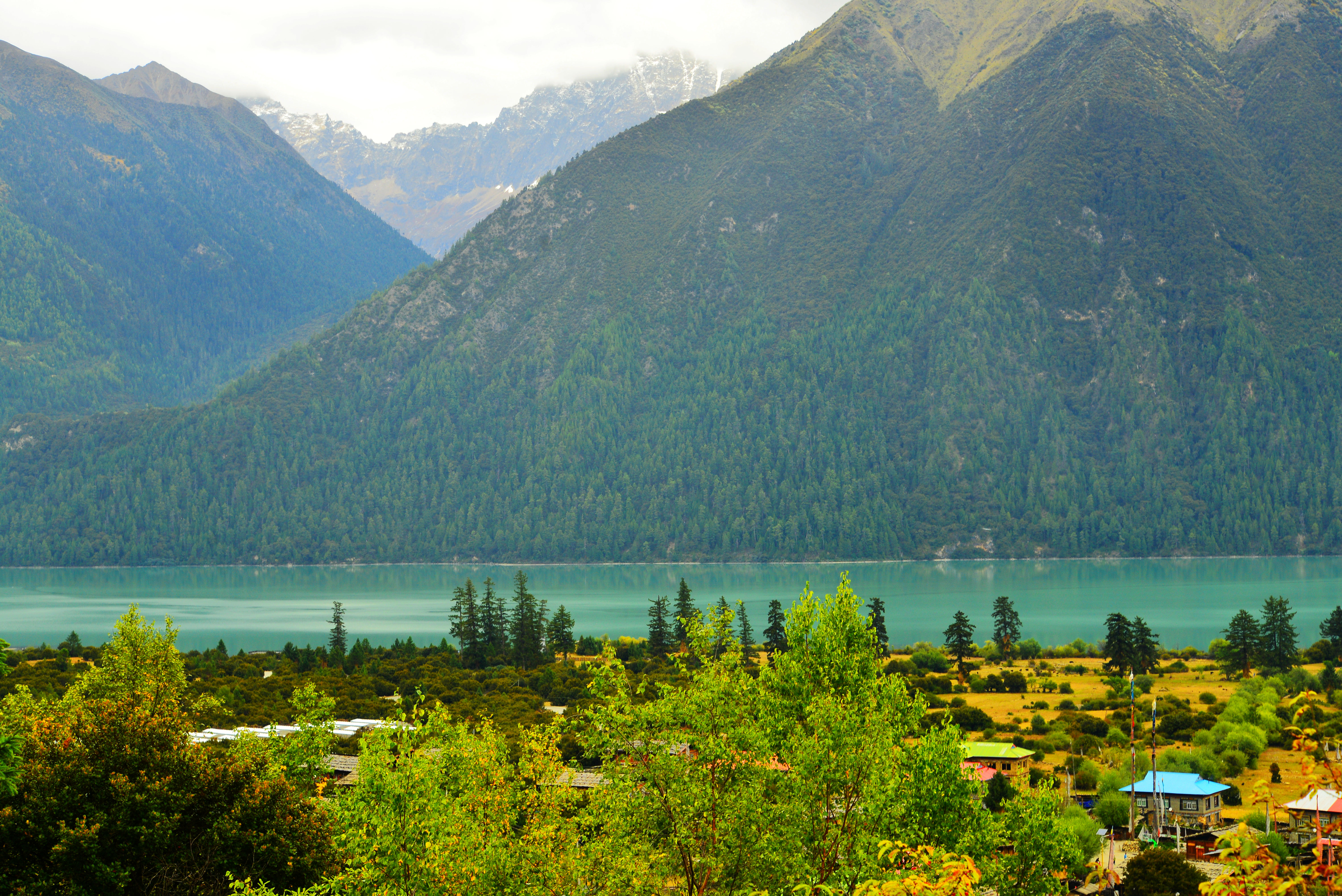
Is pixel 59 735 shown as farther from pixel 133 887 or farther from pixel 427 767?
pixel 427 767

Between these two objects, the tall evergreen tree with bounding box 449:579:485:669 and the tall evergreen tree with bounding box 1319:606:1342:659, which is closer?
the tall evergreen tree with bounding box 1319:606:1342:659

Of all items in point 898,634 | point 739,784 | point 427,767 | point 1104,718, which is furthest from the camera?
point 898,634

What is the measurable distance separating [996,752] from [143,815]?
128ft

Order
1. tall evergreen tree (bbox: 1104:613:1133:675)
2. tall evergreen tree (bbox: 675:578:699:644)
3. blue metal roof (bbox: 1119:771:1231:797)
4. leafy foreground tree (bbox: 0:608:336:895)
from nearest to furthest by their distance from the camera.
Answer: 1. leafy foreground tree (bbox: 0:608:336:895)
2. blue metal roof (bbox: 1119:771:1231:797)
3. tall evergreen tree (bbox: 1104:613:1133:675)
4. tall evergreen tree (bbox: 675:578:699:644)

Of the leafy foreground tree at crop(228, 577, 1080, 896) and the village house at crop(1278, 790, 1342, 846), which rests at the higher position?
the leafy foreground tree at crop(228, 577, 1080, 896)

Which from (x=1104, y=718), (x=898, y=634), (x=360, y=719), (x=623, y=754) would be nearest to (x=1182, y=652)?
(x=898, y=634)

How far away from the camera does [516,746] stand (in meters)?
45.2

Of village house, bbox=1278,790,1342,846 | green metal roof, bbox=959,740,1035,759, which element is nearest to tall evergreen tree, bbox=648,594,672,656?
green metal roof, bbox=959,740,1035,759

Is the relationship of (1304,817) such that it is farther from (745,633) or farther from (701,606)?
(701,606)

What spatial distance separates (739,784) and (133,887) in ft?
45.9

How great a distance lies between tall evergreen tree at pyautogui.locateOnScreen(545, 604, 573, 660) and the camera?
339ft

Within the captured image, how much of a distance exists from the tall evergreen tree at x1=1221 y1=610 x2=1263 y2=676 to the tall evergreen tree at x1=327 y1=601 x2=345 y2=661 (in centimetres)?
6800

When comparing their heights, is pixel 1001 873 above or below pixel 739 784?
below

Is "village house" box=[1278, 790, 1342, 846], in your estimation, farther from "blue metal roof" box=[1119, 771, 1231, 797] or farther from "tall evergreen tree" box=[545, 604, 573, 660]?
"tall evergreen tree" box=[545, 604, 573, 660]
